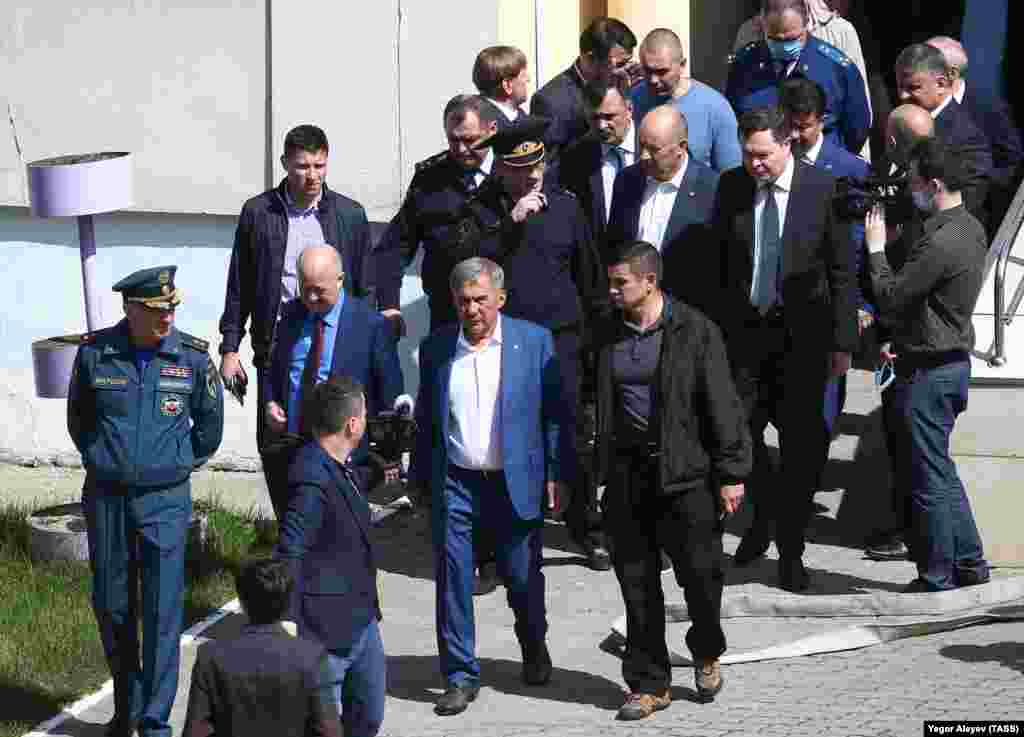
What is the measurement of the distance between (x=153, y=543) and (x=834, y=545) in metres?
3.87

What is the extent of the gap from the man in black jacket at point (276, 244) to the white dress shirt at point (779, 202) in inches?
77.7

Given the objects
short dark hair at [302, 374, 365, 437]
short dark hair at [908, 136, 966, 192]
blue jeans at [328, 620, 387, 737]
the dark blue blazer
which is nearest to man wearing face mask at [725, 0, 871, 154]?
short dark hair at [908, 136, 966, 192]

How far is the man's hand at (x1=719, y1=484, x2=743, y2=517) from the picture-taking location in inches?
342

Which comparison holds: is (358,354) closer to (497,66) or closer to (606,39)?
(497,66)

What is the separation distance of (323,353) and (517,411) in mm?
1076

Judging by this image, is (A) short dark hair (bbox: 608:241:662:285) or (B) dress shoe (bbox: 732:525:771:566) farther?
(B) dress shoe (bbox: 732:525:771:566)

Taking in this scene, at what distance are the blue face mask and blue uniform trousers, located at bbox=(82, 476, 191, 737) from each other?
14.5ft

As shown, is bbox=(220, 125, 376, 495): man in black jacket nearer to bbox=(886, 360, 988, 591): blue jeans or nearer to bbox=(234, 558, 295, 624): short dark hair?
bbox=(886, 360, 988, 591): blue jeans

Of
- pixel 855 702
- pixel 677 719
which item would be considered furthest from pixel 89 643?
pixel 855 702

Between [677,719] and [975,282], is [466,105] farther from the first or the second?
[677,719]

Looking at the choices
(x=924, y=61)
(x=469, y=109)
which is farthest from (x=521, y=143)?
(x=924, y=61)

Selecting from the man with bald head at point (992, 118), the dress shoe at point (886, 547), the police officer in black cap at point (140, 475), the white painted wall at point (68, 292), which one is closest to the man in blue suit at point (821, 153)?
the dress shoe at point (886, 547)

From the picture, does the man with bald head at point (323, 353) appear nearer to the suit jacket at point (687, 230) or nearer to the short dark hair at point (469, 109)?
the short dark hair at point (469, 109)

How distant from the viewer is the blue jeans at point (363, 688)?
7949mm
